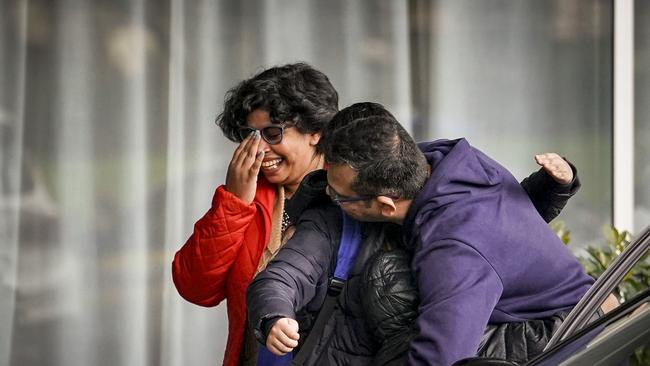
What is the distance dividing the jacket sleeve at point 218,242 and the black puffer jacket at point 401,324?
711mm

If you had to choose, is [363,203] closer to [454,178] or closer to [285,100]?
[454,178]

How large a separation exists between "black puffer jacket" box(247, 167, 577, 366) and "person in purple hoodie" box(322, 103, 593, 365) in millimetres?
56

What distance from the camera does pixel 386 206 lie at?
2482 mm

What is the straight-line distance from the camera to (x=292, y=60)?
16.1 feet

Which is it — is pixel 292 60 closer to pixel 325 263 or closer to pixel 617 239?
pixel 617 239

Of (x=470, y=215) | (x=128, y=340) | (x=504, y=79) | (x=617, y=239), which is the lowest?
(x=128, y=340)

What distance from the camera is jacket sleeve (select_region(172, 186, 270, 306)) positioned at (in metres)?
3.08

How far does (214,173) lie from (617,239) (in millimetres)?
1629

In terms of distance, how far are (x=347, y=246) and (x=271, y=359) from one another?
40 cm

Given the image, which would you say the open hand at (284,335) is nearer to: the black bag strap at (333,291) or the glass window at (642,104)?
the black bag strap at (333,291)

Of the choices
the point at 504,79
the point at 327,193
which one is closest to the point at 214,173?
the point at 504,79

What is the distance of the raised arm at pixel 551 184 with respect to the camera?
8.54ft

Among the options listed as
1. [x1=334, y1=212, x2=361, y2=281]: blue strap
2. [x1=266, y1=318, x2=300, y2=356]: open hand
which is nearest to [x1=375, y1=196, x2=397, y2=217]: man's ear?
[x1=334, y1=212, x2=361, y2=281]: blue strap

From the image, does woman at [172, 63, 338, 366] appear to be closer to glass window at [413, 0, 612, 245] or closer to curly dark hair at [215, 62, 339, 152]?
curly dark hair at [215, 62, 339, 152]
